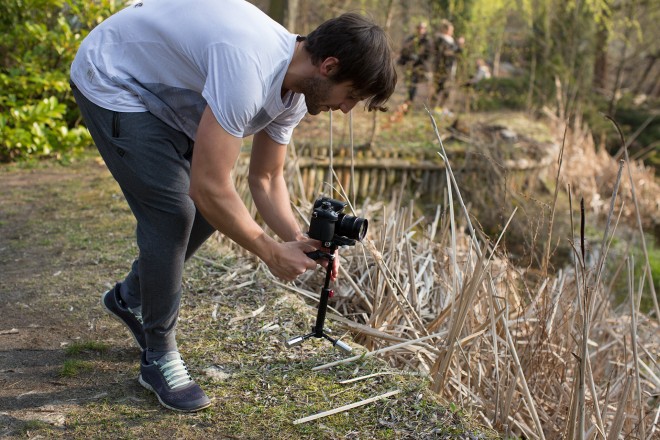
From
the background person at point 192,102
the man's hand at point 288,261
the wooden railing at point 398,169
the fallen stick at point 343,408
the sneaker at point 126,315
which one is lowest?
the wooden railing at point 398,169

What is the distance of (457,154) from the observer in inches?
375

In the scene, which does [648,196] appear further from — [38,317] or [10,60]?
[38,317]

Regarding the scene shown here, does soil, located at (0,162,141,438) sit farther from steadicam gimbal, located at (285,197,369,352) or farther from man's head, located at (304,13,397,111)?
man's head, located at (304,13,397,111)

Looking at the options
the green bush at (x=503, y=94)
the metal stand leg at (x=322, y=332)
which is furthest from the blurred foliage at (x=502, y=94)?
the metal stand leg at (x=322, y=332)

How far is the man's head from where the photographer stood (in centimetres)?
206

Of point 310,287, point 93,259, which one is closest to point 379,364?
point 310,287

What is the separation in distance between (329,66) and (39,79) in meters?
4.61

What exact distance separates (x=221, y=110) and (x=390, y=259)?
5.74ft

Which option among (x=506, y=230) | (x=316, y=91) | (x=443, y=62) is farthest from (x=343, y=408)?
(x=443, y=62)

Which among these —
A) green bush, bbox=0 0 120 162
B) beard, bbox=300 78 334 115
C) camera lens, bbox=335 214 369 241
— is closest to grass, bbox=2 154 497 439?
camera lens, bbox=335 214 369 241

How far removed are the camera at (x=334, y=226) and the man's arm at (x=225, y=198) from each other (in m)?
0.12

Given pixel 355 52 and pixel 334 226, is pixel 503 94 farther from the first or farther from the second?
pixel 355 52

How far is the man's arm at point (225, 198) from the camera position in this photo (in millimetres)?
2002

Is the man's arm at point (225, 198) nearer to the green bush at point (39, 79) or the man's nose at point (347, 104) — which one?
the man's nose at point (347, 104)
